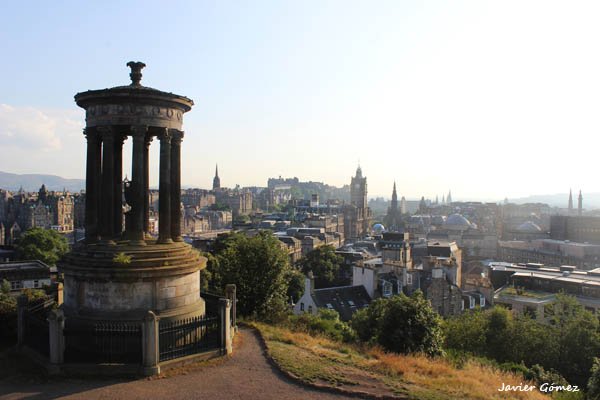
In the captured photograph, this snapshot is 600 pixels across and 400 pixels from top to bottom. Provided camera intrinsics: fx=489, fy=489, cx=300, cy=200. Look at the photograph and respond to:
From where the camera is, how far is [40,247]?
7075 centimetres

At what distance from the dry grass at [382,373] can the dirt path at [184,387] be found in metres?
0.88

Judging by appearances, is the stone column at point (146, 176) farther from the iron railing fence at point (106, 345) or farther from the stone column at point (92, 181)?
the iron railing fence at point (106, 345)

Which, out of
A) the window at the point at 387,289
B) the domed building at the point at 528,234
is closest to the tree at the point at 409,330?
the window at the point at 387,289

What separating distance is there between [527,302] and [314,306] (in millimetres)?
21212

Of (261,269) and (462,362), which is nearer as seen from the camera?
(462,362)

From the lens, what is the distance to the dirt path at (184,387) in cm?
1287

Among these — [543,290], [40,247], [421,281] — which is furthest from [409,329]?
[40,247]

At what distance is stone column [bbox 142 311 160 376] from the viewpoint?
46.3ft

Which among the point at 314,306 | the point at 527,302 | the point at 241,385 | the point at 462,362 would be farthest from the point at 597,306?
the point at 241,385

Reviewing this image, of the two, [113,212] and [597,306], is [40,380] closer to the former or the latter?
[113,212]

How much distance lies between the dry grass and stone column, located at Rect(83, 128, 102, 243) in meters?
7.73

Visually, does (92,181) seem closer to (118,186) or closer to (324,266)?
(118,186)

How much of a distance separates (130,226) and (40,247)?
61.8m

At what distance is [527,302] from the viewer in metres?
48.4
